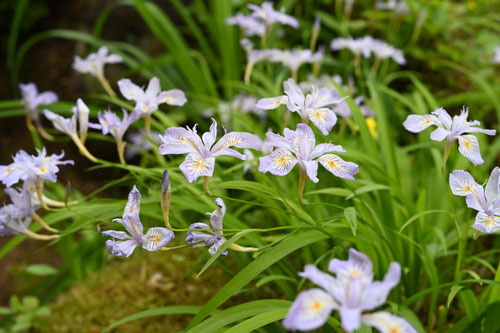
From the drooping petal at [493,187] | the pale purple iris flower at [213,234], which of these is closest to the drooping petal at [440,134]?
the drooping petal at [493,187]

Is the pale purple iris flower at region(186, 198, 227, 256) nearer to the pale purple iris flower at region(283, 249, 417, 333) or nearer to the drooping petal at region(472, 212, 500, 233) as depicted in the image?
the pale purple iris flower at region(283, 249, 417, 333)

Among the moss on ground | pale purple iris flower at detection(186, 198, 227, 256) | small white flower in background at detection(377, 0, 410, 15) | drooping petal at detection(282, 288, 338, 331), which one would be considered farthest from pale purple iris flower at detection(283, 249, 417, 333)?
small white flower in background at detection(377, 0, 410, 15)

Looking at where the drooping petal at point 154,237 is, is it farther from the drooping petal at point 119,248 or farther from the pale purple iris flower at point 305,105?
the pale purple iris flower at point 305,105

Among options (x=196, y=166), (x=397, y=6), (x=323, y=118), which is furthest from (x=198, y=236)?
(x=397, y=6)

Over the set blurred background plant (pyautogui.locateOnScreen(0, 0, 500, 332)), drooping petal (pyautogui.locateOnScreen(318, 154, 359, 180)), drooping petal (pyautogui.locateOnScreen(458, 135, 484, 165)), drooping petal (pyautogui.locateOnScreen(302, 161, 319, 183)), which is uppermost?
drooping petal (pyautogui.locateOnScreen(302, 161, 319, 183))

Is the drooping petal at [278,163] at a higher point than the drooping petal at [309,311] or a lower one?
higher

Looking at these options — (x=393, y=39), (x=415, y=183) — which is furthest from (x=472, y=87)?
(x=415, y=183)

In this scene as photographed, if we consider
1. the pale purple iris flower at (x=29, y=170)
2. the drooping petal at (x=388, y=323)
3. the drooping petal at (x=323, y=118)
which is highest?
the drooping petal at (x=323, y=118)
